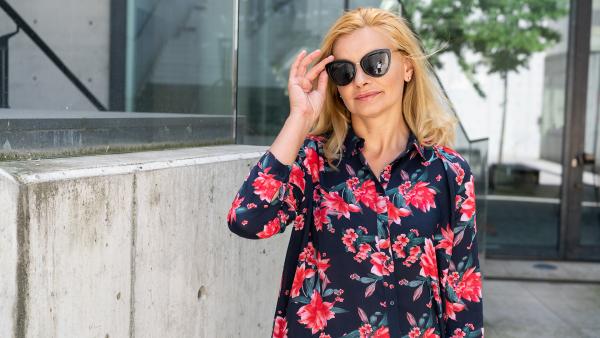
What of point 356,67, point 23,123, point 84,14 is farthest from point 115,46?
point 356,67

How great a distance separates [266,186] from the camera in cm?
188

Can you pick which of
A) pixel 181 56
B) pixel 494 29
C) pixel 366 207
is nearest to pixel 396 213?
pixel 366 207

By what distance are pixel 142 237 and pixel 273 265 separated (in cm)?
107

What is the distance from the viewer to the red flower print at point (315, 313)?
1926 mm

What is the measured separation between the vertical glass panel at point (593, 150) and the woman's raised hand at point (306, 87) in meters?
6.59

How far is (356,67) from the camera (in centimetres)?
199

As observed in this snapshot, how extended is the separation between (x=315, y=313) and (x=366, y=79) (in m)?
0.67

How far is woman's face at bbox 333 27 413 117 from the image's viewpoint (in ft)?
6.52

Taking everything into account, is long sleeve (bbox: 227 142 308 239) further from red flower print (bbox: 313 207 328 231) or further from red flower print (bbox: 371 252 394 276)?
red flower print (bbox: 371 252 394 276)

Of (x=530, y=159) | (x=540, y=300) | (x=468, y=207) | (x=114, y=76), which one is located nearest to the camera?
(x=468, y=207)

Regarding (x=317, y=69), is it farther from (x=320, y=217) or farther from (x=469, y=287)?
(x=469, y=287)

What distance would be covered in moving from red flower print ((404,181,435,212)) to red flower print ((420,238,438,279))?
94mm

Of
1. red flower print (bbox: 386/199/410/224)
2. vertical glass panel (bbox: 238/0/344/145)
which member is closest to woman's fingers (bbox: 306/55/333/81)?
red flower print (bbox: 386/199/410/224)

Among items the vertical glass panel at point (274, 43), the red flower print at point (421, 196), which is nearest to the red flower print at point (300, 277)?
the red flower print at point (421, 196)
